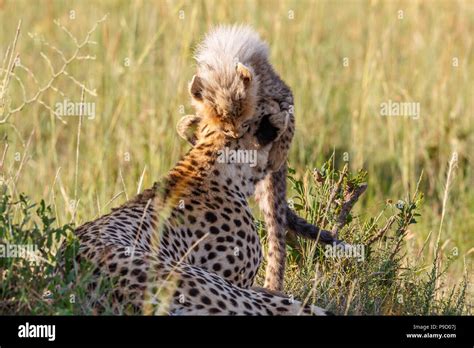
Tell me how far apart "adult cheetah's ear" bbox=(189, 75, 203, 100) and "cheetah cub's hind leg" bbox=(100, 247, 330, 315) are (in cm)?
110

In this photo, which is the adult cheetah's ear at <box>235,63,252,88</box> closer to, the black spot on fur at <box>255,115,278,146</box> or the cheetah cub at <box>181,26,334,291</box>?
the cheetah cub at <box>181,26,334,291</box>

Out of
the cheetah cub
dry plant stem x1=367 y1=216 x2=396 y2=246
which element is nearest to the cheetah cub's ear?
the cheetah cub

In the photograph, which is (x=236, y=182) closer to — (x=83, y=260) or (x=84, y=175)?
(x=83, y=260)

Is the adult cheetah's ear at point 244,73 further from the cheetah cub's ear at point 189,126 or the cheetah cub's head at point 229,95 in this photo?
the cheetah cub's ear at point 189,126

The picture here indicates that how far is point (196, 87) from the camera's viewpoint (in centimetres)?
506

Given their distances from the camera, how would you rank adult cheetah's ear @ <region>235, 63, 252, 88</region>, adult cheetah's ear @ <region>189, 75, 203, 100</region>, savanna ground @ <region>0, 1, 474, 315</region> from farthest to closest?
savanna ground @ <region>0, 1, 474, 315</region>, adult cheetah's ear @ <region>189, 75, 203, 100</region>, adult cheetah's ear @ <region>235, 63, 252, 88</region>

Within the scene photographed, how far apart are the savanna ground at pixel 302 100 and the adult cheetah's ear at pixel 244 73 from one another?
0.74 metres

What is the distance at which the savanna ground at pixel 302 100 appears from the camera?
7.15 metres

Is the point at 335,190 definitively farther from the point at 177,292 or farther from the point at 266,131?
the point at 177,292

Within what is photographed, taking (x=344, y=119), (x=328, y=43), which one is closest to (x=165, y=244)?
(x=344, y=119)

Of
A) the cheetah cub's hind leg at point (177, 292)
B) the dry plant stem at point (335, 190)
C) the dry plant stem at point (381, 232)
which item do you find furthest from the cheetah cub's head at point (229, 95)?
the cheetah cub's hind leg at point (177, 292)

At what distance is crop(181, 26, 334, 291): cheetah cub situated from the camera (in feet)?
16.2

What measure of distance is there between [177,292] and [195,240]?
0.97 meters

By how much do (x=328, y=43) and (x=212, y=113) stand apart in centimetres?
459
